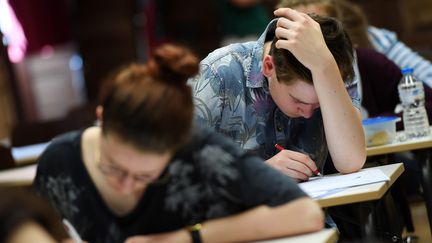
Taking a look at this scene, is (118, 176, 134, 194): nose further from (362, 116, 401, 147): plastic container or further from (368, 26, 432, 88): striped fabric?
(368, 26, 432, 88): striped fabric

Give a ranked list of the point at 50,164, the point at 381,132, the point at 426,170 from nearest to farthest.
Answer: the point at 50,164 → the point at 426,170 → the point at 381,132

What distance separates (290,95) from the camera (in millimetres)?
2713

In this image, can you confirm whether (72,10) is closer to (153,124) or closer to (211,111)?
(211,111)

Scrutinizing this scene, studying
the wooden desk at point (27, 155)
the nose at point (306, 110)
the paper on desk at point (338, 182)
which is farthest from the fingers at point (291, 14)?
the wooden desk at point (27, 155)

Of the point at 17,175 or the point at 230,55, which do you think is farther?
the point at 17,175

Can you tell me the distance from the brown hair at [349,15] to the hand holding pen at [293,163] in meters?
1.22

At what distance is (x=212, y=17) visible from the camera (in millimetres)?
10031

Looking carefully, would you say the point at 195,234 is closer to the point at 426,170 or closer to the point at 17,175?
the point at 426,170

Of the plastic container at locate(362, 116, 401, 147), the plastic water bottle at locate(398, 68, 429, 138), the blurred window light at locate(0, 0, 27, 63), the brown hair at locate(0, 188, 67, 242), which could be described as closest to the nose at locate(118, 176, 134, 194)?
the brown hair at locate(0, 188, 67, 242)

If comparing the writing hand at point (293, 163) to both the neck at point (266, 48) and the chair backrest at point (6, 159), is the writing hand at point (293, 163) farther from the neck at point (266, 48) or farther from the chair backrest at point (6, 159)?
the chair backrest at point (6, 159)

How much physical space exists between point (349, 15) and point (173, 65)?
247 cm

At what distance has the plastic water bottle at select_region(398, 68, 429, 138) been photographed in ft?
12.3

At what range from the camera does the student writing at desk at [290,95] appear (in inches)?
107

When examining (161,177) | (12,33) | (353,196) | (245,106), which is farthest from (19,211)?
(12,33)
